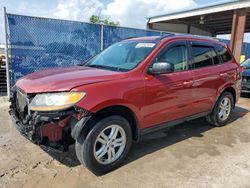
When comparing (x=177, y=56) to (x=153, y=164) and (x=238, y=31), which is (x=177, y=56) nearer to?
(x=153, y=164)

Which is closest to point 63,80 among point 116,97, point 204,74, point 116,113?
point 116,97

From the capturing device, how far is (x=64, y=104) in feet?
9.66

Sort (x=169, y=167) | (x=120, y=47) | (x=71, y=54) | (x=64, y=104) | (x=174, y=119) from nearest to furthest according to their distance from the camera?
(x=64, y=104) → (x=169, y=167) → (x=174, y=119) → (x=120, y=47) → (x=71, y=54)

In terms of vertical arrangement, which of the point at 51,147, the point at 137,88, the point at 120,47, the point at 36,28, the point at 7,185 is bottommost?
the point at 7,185

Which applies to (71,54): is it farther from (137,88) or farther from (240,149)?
(240,149)

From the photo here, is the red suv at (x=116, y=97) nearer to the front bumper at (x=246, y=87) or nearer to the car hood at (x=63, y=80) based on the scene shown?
the car hood at (x=63, y=80)

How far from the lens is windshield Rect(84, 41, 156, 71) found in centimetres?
386

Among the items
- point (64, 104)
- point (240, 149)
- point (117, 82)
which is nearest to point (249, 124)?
point (240, 149)

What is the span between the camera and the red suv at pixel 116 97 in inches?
119

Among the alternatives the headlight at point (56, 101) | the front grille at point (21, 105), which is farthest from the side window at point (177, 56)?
the front grille at point (21, 105)

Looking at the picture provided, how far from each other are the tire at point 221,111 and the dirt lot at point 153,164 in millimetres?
478

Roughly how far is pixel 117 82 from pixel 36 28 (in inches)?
198

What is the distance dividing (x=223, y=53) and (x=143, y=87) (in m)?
2.77

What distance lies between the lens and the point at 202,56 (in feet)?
15.9
